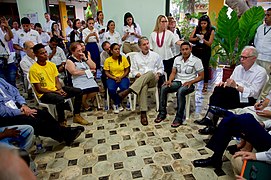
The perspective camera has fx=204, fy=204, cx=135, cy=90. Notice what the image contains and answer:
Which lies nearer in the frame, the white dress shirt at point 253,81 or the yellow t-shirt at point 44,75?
the white dress shirt at point 253,81

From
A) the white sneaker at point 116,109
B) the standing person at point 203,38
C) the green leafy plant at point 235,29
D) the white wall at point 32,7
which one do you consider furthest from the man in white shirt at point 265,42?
the white wall at point 32,7

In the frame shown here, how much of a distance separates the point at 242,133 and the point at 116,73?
6.93 feet

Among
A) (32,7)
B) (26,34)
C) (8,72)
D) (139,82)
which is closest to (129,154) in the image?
(139,82)

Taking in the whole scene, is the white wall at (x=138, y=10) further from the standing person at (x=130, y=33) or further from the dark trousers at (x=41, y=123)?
the dark trousers at (x=41, y=123)

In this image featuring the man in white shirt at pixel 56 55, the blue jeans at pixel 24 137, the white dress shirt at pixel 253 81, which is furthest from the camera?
the man in white shirt at pixel 56 55

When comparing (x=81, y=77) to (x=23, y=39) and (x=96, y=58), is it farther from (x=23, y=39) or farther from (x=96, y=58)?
(x=23, y=39)

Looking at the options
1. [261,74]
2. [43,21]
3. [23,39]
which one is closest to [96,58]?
[23,39]

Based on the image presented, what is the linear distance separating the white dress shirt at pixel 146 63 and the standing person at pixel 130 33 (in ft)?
3.31

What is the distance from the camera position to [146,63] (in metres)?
3.35

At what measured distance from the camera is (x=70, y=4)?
14547 millimetres

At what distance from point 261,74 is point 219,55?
201 cm

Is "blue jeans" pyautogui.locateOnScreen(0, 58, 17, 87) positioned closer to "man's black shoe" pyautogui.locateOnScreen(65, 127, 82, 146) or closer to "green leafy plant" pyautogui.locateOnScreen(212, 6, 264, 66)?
"man's black shoe" pyautogui.locateOnScreen(65, 127, 82, 146)

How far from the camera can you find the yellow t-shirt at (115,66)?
3.29m

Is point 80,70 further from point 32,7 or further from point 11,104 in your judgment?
point 32,7
